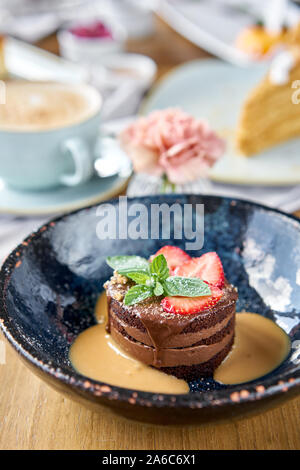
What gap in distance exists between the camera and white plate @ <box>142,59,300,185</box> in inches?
62.1

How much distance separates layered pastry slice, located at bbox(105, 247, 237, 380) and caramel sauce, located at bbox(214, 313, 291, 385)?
2cm

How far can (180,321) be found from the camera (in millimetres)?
856

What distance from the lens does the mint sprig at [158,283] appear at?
2.88 ft

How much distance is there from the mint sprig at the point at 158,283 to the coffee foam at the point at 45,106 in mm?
635

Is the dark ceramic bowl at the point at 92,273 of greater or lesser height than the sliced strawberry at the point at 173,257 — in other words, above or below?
below

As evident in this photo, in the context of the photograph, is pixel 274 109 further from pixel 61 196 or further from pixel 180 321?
pixel 180 321

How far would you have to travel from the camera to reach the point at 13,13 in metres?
3.13
